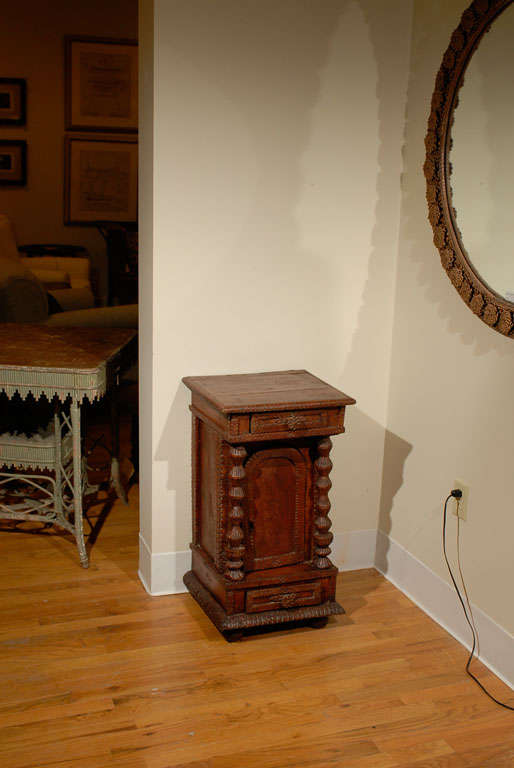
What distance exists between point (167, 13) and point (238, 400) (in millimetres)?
1165

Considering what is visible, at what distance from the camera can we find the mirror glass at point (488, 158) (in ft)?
7.07

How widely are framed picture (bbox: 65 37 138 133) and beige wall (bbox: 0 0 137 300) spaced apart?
8 centimetres

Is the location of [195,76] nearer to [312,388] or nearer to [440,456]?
[312,388]

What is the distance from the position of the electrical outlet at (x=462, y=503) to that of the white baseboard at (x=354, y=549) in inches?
21.5

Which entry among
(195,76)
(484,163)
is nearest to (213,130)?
(195,76)

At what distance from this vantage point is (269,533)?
249 cm

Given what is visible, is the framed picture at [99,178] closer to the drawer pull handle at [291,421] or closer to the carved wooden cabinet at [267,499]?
the carved wooden cabinet at [267,499]

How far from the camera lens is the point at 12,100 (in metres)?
6.56

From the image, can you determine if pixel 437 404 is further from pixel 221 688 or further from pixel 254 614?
pixel 221 688

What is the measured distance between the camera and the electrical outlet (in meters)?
2.46

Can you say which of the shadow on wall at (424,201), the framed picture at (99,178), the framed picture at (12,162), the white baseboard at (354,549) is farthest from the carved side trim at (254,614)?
the framed picture at (12,162)

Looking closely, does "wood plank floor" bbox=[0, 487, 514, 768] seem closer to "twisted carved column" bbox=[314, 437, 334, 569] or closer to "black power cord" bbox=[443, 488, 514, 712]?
"black power cord" bbox=[443, 488, 514, 712]

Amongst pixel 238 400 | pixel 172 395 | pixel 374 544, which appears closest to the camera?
pixel 238 400

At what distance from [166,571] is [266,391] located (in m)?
0.77
